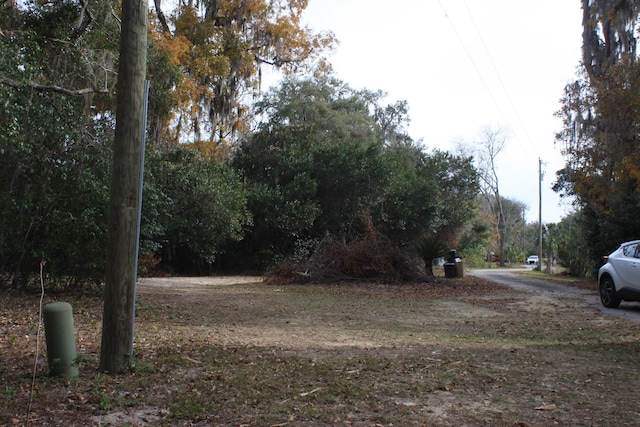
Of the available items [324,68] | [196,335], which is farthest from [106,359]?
[324,68]

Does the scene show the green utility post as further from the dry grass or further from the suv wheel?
the suv wheel

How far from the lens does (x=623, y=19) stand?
20562 millimetres

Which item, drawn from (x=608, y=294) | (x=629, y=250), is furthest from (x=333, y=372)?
(x=608, y=294)

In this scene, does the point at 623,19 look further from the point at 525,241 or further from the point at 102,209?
the point at 525,241

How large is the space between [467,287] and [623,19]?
1143cm

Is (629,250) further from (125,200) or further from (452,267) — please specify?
(452,267)

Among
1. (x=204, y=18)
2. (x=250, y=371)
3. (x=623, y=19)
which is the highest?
(x=204, y=18)

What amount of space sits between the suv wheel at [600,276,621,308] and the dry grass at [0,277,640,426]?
1.69 metres

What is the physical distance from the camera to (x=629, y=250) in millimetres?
12211

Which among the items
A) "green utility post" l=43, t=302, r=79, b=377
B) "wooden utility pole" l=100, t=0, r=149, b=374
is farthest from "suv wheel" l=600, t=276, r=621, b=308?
"green utility post" l=43, t=302, r=79, b=377

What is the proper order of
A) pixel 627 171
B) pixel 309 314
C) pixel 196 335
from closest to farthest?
pixel 196 335
pixel 309 314
pixel 627 171

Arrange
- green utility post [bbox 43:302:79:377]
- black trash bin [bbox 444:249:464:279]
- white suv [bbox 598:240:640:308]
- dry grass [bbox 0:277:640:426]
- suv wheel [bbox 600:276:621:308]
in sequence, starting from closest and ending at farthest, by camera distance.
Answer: dry grass [bbox 0:277:640:426] → green utility post [bbox 43:302:79:377] → white suv [bbox 598:240:640:308] → suv wheel [bbox 600:276:621:308] → black trash bin [bbox 444:249:464:279]

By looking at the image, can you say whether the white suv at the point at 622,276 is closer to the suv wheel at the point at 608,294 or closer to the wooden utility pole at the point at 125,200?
the suv wheel at the point at 608,294

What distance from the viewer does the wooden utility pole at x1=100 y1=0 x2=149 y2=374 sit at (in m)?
5.54
